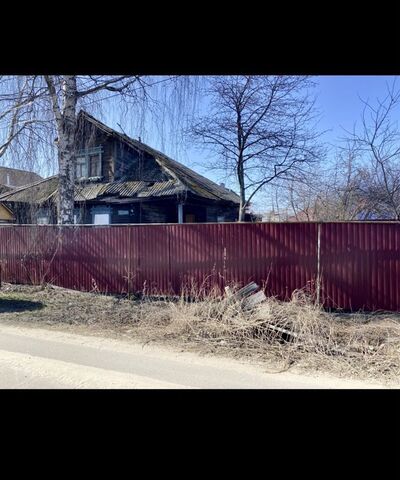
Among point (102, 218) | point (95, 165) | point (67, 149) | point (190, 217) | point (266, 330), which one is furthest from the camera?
point (190, 217)

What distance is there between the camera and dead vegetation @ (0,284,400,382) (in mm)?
4242

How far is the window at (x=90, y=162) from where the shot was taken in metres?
16.6

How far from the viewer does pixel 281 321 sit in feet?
17.1

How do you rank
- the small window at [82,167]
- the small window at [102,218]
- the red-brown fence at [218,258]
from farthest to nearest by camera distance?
the small window at [82,167]
the small window at [102,218]
the red-brown fence at [218,258]

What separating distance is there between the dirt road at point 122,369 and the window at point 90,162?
12872mm

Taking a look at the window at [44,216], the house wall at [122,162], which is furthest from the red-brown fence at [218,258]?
the house wall at [122,162]

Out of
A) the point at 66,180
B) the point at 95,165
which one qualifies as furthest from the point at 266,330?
the point at 95,165

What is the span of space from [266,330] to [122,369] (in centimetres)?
227

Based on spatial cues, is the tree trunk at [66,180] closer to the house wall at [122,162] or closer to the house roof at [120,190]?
the house roof at [120,190]

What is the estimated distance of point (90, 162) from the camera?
55.7 feet

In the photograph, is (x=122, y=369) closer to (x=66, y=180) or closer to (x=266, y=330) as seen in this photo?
(x=266, y=330)

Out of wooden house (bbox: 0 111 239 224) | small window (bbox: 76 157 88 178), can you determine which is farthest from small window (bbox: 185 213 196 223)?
small window (bbox: 76 157 88 178)

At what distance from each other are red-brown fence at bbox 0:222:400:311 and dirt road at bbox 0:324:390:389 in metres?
3.27
